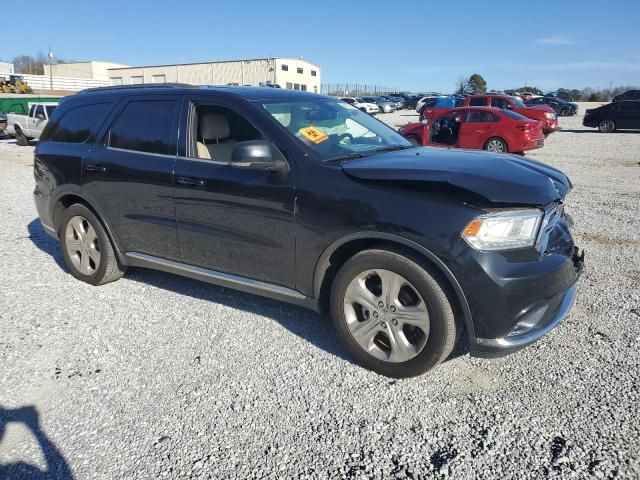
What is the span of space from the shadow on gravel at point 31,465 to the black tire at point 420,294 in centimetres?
175

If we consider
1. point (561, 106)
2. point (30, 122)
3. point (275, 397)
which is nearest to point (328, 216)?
point (275, 397)

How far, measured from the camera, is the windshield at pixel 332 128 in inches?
140

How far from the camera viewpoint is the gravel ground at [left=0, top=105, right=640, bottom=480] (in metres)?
2.45

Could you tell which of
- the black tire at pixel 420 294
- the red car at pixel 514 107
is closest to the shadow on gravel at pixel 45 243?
the black tire at pixel 420 294

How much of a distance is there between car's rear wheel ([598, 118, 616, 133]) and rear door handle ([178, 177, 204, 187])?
81.2 ft

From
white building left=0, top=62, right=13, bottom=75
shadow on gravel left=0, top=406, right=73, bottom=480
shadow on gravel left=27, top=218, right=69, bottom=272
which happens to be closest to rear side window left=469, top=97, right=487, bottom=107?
shadow on gravel left=27, top=218, right=69, bottom=272

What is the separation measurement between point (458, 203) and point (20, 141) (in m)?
21.9

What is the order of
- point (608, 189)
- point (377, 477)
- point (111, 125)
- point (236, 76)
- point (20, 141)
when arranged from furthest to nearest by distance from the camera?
1. point (236, 76)
2. point (20, 141)
3. point (608, 189)
4. point (111, 125)
5. point (377, 477)

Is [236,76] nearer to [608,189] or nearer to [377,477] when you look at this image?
[608,189]

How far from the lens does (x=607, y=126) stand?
23.4 meters

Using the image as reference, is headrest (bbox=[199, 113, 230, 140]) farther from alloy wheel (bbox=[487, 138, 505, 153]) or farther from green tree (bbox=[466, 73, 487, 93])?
green tree (bbox=[466, 73, 487, 93])

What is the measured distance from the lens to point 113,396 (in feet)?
9.93

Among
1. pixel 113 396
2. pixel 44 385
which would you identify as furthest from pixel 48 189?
pixel 113 396

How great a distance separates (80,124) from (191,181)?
179 centimetres
